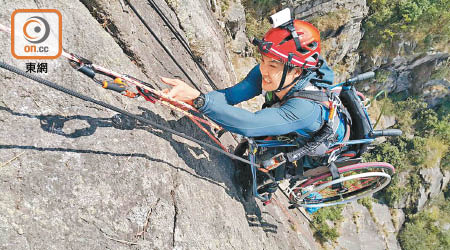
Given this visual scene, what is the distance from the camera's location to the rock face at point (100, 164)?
2389 millimetres

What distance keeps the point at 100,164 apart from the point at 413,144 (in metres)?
23.7

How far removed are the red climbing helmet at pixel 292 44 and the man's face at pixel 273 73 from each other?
85 millimetres

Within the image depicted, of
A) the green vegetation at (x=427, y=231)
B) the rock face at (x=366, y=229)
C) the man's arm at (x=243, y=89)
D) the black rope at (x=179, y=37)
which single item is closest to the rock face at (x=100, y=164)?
the black rope at (x=179, y=37)

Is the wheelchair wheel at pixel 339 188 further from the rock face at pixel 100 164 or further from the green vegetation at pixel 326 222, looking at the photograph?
the green vegetation at pixel 326 222

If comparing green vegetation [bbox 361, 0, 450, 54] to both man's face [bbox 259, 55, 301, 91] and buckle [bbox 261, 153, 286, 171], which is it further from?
man's face [bbox 259, 55, 301, 91]

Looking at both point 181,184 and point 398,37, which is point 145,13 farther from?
point 398,37

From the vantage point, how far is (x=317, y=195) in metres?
5.80

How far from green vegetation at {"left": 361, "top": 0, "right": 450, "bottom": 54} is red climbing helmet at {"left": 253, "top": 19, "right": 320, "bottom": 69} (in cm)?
1745

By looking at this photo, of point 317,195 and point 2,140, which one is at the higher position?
point 2,140

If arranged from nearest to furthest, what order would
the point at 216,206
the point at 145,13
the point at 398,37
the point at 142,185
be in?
1. the point at 142,185
2. the point at 216,206
3. the point at 145,13
4. the point at 398,37

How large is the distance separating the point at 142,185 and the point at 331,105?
2.26m

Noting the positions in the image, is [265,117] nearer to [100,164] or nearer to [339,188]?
[100,164]

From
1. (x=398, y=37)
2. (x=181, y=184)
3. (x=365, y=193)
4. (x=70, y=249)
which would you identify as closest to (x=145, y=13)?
(x=181, y=184)

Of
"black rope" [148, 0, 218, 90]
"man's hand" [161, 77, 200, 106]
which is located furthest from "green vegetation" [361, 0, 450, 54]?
"man's hand" [161, 77, 200, 106]
